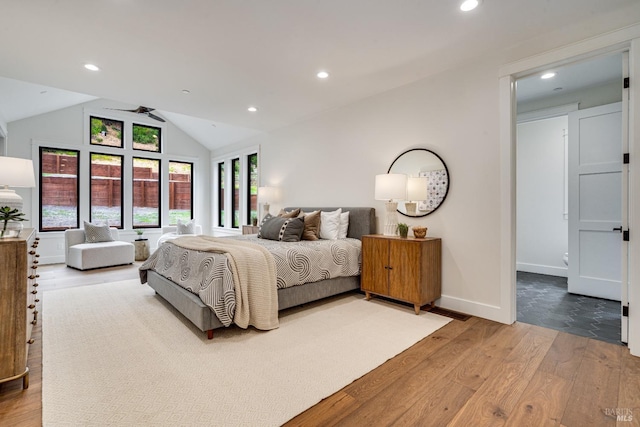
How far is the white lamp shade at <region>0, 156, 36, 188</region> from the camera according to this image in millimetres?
2508

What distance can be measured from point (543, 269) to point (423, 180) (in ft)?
10.7

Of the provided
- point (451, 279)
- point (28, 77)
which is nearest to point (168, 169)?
point (28, 77)

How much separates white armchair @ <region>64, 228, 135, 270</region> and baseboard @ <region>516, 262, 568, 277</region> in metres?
7.21

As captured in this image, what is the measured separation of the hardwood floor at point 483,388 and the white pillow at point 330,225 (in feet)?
6.15

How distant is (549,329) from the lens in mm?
2740

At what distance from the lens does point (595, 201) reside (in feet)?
12.1

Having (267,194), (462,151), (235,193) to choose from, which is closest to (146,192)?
(235,193)

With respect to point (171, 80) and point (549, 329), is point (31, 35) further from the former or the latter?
point (549, 329)

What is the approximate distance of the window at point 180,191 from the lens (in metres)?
7.86

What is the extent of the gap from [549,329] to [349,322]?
1.81m

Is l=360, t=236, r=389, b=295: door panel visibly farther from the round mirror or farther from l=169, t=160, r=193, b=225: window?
l=169, t=160, r=193, b=225: window

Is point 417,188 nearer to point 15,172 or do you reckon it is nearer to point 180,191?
point 15,172

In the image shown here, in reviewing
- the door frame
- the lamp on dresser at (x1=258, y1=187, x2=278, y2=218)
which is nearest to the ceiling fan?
the lamp on dresser at (x1=258, y1=187, x2=278, y2=218)

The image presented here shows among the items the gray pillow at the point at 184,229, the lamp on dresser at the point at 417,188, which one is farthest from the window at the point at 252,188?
the lamp on dresser at the point at 417,188
